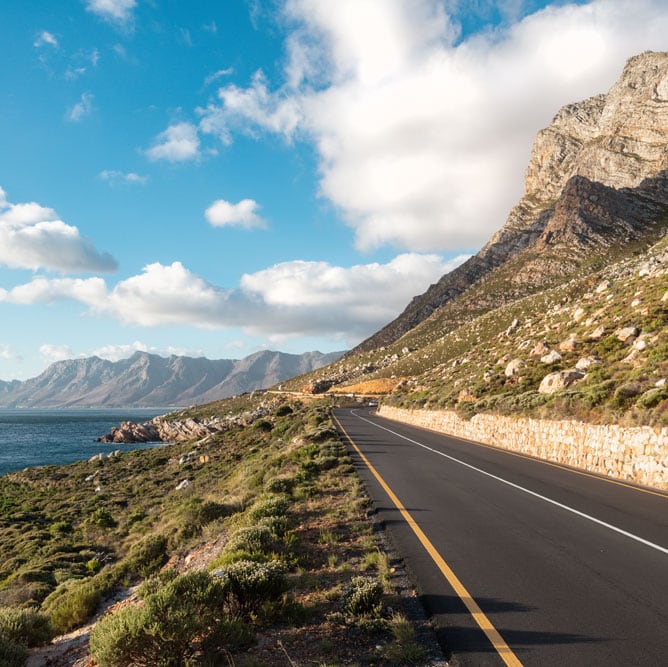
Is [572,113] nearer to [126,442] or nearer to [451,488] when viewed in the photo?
[126,442]

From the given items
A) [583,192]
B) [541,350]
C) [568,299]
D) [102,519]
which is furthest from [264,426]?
[583,192]

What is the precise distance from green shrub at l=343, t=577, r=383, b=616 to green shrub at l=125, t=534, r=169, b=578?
291 inches

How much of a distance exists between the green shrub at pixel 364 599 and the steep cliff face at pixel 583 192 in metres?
91.1

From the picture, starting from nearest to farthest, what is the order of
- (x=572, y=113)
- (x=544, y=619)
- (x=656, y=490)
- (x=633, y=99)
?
(x=544, y=619) → (x=656, y=490) → (x=633, y=99) → (x=572, y=113)

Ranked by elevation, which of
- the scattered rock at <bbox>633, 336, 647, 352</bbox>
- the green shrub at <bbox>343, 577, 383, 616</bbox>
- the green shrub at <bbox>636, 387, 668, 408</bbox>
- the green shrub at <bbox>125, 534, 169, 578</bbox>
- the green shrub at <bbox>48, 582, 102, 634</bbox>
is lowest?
the green shrub at <bbox>125, 534, 169, 578</bbox>

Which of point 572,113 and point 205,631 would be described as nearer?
point 205,631

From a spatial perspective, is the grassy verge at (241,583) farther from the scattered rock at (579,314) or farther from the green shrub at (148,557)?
the scattered rock at (579,314)

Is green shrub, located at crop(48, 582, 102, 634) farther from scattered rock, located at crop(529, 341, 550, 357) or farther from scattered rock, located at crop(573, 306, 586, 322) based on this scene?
scattered rock, located at crop(573, 306, 586, 322)

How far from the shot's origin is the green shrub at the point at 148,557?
1115 cm

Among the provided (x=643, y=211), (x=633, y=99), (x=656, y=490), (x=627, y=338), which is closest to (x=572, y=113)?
(x=633, y=99)

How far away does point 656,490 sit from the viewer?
11922mm

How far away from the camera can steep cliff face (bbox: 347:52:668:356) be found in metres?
92.2

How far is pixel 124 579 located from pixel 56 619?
282 centimetres

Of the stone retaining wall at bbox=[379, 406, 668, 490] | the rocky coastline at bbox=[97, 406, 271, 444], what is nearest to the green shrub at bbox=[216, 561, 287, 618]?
the stone retaining wall at bbox=[379, 406, 668, 490]
